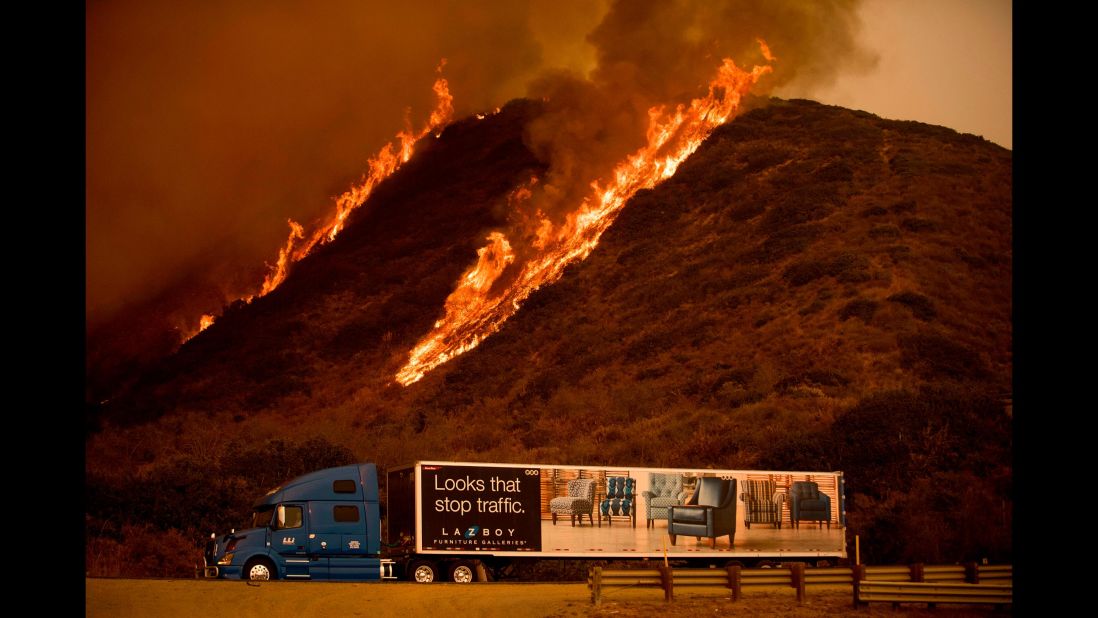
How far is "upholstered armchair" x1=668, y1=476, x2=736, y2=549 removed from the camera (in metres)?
39.0

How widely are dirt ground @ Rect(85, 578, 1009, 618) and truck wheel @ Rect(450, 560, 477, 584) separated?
11.2 feet

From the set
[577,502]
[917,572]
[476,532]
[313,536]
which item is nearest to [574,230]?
[577,502]

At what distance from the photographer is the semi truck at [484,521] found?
117 feet

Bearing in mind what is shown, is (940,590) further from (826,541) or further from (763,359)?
(763,359)

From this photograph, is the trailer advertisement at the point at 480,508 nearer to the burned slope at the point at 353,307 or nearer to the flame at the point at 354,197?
the burned slope at the point at 353,307

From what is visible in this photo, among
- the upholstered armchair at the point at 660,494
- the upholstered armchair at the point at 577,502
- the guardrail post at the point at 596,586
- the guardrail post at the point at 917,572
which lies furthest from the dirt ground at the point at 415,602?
the upholstered armchair at the point at 660,494

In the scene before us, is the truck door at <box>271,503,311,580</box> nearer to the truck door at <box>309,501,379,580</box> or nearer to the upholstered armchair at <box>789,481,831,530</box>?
the truck door at <box>309,501,379,580</box>

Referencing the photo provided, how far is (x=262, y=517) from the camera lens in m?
36.1

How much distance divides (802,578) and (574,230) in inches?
2685

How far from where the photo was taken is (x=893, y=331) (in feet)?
234

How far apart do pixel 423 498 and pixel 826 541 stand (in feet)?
50.0

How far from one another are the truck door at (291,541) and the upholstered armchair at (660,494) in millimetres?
11012

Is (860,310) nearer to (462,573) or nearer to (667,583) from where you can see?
(462,573)

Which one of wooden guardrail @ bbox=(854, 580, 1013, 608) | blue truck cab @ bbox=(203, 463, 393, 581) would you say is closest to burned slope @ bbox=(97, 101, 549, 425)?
blue truck cab @ bbox=(203, 463, 393, 581)
